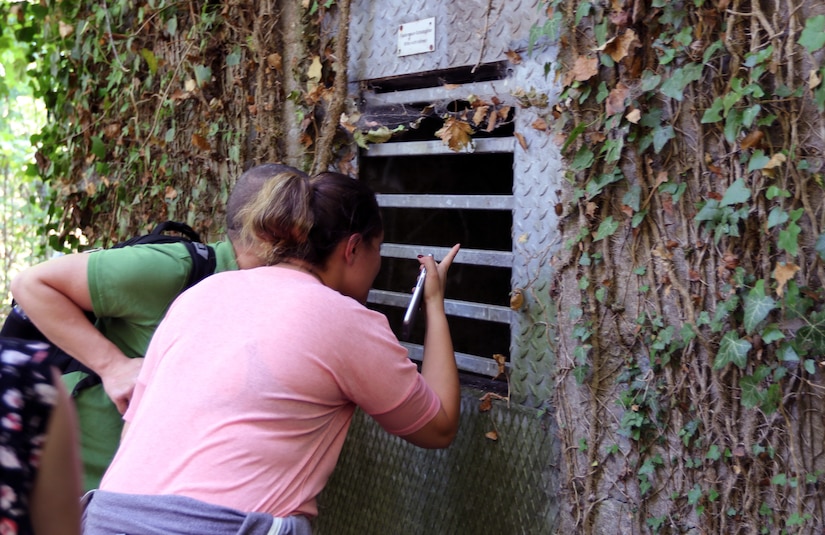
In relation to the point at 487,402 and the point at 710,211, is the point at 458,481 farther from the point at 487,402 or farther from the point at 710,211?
the point at 710,211

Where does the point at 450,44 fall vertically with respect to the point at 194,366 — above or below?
above

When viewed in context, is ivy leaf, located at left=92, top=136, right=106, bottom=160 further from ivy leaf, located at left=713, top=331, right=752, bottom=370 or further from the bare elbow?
ivy leaf, located at left=713, top=331, right=752, bottom=370

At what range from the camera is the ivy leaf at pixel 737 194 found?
77.2 inches

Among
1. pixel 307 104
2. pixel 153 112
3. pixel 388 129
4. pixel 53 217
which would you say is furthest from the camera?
pixel 53 217

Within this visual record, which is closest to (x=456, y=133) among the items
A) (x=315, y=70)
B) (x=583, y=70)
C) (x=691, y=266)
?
(x=583, y=70)

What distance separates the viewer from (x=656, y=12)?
7.02ft

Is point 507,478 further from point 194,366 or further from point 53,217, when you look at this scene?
point 53,217

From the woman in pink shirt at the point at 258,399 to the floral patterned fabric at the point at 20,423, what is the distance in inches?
27.4

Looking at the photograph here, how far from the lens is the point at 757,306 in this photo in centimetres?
195

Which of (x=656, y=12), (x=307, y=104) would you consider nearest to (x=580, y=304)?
(x=656, y=12)

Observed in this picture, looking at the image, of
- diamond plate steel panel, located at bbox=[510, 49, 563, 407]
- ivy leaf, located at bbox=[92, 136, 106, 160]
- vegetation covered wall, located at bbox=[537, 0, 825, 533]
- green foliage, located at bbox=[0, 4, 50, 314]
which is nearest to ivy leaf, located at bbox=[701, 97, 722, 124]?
vegetation covered wall, located at bbox=[537, 0, 825, 533]

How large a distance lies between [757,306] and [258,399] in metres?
1.18

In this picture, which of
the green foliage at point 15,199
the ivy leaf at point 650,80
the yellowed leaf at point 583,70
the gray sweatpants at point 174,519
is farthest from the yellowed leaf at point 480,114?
Answer: the green foliage at point 15,199

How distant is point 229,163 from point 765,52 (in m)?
2.29
